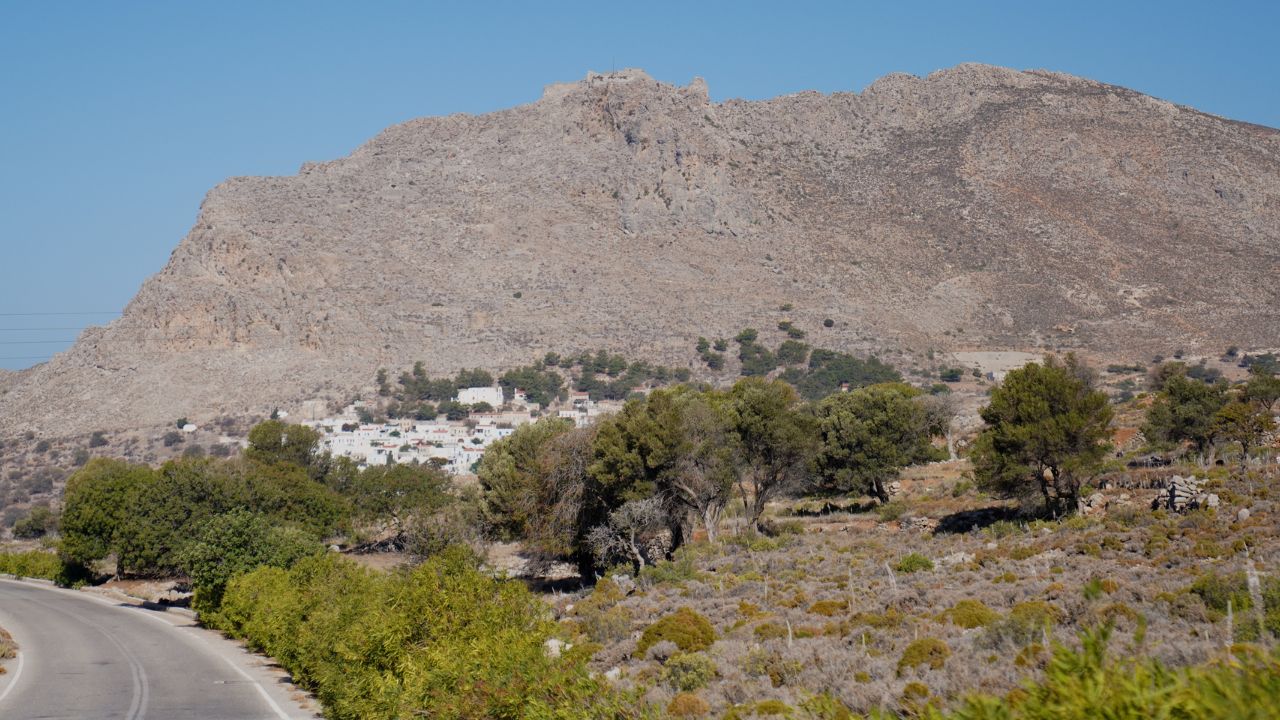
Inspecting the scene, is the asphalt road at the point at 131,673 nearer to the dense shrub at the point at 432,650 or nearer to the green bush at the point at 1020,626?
the dense shrub at the point at 432,650

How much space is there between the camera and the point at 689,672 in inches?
632

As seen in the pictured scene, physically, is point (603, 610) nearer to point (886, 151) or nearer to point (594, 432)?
point (594, 432)

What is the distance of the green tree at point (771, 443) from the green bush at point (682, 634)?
18763mm

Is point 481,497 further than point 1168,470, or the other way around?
point 481,497

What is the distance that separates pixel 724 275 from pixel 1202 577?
111 meters

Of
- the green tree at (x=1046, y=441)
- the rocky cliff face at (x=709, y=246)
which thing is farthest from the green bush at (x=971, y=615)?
Result: the rocky cliff face at (x=709, y=246)

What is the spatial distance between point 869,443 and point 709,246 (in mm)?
90267

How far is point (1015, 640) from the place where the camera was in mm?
15203

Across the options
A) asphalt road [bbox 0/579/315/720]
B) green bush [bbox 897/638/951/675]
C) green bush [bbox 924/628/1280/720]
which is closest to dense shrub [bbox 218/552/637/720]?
asphalt road [bbox 0/579/315/720]

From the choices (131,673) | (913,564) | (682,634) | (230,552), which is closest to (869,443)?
(913,564)

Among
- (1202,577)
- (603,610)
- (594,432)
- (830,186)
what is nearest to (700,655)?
(1202,577)

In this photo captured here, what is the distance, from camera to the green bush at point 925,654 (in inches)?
584

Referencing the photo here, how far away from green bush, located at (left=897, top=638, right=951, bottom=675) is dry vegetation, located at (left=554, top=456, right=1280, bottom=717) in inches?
1.4

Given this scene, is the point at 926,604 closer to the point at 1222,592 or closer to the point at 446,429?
the point at 1222,592
